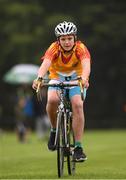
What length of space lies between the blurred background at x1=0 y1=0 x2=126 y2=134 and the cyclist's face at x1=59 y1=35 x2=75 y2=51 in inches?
1300

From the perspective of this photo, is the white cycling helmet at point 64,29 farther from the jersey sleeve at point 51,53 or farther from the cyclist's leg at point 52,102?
the cyclist's leg at point 52,102

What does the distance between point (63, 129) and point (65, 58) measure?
1.11 metres

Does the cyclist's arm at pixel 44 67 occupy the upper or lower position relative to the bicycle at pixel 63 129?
upper

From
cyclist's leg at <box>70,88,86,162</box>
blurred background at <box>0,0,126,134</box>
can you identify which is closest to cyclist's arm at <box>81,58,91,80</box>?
cyclist's leg at <box>70,88,86,162</box>

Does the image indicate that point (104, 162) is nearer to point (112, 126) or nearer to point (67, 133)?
point (67, 133)

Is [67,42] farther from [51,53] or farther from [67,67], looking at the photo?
[67,67]

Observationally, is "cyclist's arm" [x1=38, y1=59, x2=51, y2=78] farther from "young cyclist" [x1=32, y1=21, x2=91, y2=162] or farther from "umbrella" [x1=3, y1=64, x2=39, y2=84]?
"umbrella" [x1=3, y1=64, x2=39, y2=84]

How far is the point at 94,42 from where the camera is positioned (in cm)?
4844

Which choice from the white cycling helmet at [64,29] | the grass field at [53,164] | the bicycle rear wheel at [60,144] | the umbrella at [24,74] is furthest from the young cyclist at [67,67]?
the umbrella at [24,74]

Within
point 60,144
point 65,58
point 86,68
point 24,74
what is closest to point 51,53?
point 65,58

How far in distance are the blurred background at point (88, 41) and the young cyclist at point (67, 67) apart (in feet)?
108

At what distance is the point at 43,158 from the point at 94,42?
26.8 metres

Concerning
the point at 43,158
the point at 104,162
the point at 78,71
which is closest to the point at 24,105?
the point at 43,158

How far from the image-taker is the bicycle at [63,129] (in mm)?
14078
